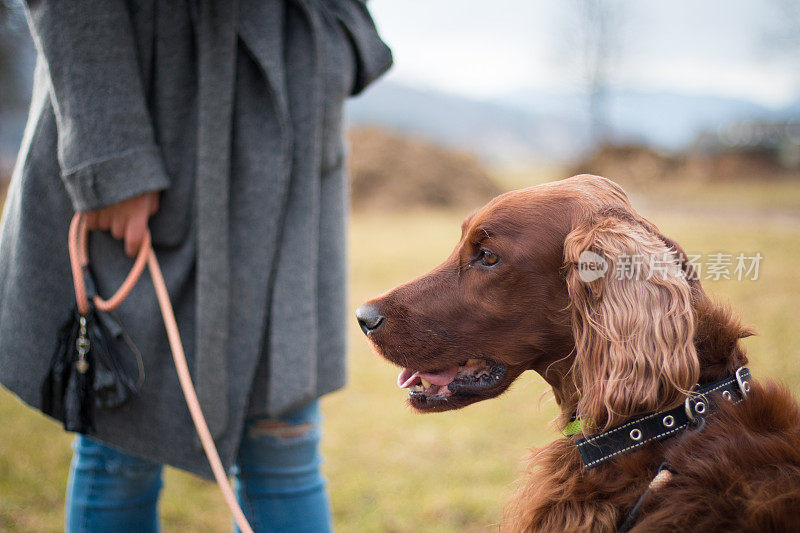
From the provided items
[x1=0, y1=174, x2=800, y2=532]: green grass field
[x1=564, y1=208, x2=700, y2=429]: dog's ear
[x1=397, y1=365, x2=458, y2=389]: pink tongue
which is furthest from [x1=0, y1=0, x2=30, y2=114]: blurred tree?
[x1=564, y1=208, x2=700, y2=429]: dog's ear

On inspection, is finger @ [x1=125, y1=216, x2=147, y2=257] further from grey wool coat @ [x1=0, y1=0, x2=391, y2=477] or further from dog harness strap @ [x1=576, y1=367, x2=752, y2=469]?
dog harness strap @ [x1=576, y1=367, x2=752, y2=469]

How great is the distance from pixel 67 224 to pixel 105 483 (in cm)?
76

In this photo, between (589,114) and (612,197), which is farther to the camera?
(589,114)

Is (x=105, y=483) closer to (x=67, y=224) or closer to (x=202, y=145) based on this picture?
(x=67, y=224)

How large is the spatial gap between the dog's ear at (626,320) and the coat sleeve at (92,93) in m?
1.21

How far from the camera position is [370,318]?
5.87ft

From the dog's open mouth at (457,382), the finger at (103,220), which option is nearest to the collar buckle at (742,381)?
the dog's open mouth at (457,382)

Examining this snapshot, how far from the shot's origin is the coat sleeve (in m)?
1.62

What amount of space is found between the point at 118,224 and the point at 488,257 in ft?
3.44

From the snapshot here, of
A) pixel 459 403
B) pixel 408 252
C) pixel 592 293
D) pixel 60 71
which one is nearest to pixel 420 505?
pixel 459 403

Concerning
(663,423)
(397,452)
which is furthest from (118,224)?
(397,452)

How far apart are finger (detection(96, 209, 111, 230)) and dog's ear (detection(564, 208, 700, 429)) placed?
1261 millimetres

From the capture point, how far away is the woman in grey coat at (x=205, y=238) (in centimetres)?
175

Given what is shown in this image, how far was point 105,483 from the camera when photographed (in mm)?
1817
